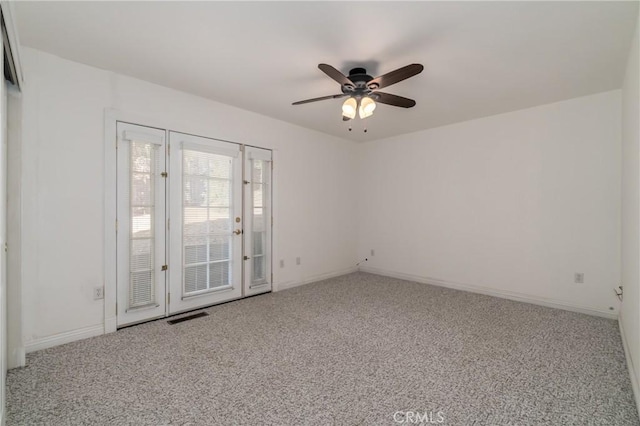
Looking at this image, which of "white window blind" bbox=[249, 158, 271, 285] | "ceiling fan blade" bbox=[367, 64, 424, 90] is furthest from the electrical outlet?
"ceiling fan blade" bbox=[367, 64, 424, 90]

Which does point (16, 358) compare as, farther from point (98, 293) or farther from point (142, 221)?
point (142, 221)

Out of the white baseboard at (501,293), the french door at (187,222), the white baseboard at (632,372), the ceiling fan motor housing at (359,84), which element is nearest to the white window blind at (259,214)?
the french door at (187,222)

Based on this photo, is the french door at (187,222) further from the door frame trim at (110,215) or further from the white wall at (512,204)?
the white wall at (512,204)

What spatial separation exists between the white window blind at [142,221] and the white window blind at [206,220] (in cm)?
33

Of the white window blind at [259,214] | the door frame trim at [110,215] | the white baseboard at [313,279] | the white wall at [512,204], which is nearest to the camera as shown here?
the door frame trim at [110,215]

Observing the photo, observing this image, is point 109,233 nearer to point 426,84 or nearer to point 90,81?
point 90,81

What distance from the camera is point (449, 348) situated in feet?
8.48

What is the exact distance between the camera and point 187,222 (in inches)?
138

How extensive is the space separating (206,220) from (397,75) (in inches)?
104

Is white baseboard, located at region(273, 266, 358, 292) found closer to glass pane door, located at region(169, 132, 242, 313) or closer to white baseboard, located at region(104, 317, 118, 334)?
glass pane door, located at region(169, 132, 242, 313)

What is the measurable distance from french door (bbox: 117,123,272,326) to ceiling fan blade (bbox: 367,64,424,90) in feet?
6.98

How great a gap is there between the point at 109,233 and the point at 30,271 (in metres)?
0.63

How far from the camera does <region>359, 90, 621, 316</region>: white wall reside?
11.2ft

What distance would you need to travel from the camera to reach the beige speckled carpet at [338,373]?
1.78 metres
